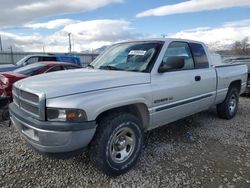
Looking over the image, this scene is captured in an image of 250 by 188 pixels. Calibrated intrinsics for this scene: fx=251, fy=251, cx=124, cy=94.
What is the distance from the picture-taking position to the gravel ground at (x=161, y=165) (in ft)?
10.7

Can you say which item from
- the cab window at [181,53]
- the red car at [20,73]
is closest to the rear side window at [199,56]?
the cab window at [181,53]

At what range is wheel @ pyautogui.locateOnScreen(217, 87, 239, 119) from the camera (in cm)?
596

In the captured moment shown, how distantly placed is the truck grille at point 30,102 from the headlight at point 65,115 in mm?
100

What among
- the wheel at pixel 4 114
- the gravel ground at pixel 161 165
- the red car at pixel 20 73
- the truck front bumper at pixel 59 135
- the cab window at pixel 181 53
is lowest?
the gravel ground at pixel 161 165

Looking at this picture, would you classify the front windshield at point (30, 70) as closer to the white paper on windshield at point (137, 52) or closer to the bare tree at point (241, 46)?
the white paper on windshield at point (137, 52)

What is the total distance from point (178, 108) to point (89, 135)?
6.06 ft

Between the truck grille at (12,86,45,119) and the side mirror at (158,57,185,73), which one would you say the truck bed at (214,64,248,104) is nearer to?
the side mirror at (158,57,185,73)

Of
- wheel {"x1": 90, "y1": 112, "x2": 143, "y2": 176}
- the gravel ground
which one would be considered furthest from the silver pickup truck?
the gravel ground

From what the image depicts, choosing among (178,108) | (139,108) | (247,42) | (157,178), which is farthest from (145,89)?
(247,42)

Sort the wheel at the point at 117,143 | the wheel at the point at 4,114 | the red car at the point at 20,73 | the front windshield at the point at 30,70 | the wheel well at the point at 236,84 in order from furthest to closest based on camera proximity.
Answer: the front windshield at the point at 30,70 → the red car at the point at 20,73 → the wheel well at the point at 236,84 → the wheel at the point at 4,114 → the wheel at the point at 117,143

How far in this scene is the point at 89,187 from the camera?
124 inches

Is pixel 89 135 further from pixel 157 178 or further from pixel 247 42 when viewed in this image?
pixel 247 42

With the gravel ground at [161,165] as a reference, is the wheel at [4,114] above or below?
above

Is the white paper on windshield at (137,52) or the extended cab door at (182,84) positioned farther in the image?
the white paper on windshield at (137,52)
